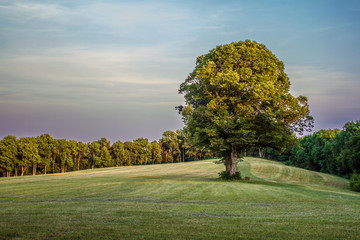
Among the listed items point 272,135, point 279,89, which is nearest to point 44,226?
point 272,135

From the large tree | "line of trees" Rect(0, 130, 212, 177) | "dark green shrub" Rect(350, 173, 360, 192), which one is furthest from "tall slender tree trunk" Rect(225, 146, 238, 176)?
"line of trees" Rect(0, 130, 212, 177)

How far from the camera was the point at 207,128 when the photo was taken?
111 ft

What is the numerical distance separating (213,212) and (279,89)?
24.5 meters

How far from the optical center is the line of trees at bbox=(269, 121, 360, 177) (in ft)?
201

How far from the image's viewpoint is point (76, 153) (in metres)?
106

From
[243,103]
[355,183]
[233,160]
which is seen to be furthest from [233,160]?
[355,183]

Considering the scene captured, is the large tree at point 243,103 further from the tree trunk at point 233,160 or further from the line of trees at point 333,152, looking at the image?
the line of trees at point 333,152

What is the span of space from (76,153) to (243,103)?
84.9 meters

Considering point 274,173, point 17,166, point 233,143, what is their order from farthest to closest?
point 17,166 < point 274,173 < point 233,143

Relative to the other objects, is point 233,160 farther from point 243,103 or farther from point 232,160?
point 243,103

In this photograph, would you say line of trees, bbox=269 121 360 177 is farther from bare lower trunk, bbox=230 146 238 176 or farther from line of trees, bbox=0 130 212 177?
bare lower trunk, bbox=230 146 238 176

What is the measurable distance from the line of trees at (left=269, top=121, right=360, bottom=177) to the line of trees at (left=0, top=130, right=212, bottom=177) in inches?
1175

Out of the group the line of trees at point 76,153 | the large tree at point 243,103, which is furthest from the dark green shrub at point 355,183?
the line of trees at point 76,153

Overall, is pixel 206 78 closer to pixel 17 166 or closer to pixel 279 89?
pixel 279 89
